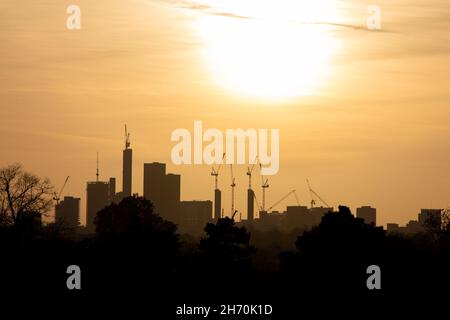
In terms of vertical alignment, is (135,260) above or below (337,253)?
below

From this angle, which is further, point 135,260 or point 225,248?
point 225,248

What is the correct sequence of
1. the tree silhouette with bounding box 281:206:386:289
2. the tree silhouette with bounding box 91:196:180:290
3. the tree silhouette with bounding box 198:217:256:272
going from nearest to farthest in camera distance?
1. the tree silhouette with bounding box 281:206:386:289
2. the tree silhouette with bounding box 91:196:180:290
3. the tree silhouette with bounding box 198:217:256:272

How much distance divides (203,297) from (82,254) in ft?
68.3

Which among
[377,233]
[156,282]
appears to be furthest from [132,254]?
[377,233]

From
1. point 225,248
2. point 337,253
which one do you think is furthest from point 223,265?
point 337,253

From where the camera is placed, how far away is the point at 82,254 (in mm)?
155000

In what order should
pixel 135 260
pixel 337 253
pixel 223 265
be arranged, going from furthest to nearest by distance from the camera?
pixel 223 265, pixel 135 260, pixel 337 253

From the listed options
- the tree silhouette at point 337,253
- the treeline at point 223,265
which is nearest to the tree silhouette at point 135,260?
the treeline at point 223,265

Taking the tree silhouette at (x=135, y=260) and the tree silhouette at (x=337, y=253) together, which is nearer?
the tree silhouette at (x=337, y=253)

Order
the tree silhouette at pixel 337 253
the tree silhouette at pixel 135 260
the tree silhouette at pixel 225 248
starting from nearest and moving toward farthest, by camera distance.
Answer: the tree silhouette at pixel 337 253, the tree silhouette at pixel 135 260, the tree silhouette at pixel 225 248

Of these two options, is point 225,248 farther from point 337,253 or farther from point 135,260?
point 337,253

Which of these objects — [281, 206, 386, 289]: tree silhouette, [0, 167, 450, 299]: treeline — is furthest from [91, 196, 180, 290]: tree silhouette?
[281, 206, 386, 289]: tree silhouette

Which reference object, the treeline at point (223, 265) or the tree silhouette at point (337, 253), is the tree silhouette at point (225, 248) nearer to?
the treeline at point (223, 265)

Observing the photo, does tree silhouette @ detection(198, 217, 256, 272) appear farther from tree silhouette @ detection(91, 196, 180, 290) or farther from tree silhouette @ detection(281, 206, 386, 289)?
tree silhouette @ detection(281, 206, 386, 289)
